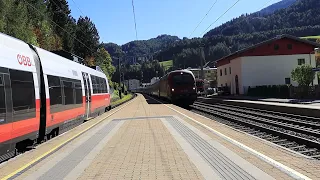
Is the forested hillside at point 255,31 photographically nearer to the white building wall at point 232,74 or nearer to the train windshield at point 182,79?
the white building wall at point 232,74

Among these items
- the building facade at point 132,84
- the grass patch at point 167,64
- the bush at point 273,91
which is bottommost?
the bush at point 273,91

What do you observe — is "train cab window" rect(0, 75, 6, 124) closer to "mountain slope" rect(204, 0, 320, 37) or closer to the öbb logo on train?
the öbb logo on train

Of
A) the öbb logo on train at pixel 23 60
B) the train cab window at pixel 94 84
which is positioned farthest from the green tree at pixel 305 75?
the öbb logo on train at pixel 23 60

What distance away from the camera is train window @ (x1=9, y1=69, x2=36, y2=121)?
31.4 ft

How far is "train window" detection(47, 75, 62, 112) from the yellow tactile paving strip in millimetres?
2399

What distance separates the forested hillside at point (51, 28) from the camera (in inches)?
1373

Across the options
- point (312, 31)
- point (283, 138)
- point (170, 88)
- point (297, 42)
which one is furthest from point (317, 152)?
point (312, 31)

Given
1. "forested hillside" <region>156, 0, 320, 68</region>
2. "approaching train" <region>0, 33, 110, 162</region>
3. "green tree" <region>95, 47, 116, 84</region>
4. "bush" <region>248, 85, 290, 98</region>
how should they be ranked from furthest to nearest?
1. "forested hillside" <region>156, 0, 320, 68</region>
2. "green tree" <region>95, 47, 116, 84</region>
3. "bush" <region>248, 85, 290, 98</region>
4. "approaching train" <region>0, 33, 110, 162</region>

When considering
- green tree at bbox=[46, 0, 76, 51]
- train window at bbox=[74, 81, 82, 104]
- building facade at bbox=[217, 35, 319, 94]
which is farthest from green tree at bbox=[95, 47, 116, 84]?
train window at bbox=[74, 81, 82, 104]

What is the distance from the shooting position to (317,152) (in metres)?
11.7

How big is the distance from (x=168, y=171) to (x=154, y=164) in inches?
31.2

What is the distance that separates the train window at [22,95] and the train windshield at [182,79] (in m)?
29.8

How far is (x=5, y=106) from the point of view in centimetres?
886

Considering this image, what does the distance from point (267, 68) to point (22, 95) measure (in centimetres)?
5565
